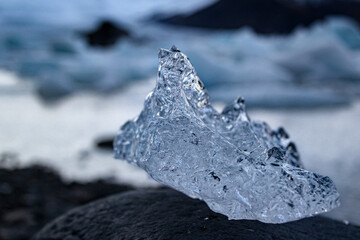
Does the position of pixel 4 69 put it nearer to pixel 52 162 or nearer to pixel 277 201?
pixel 52 162

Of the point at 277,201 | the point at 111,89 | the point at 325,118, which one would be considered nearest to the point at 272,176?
the point at 277,201

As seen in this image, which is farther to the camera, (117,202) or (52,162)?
(52,162)

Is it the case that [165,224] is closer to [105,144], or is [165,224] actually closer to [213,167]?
[213,167]

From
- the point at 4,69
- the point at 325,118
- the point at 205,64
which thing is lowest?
the point at 325,118

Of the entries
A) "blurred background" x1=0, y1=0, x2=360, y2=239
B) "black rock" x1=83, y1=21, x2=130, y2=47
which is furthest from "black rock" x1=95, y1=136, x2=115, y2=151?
"black rock" x1=83, y1=21, x2=130, y2=47

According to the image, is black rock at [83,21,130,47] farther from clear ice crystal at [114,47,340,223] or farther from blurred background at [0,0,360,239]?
clear ice crystal at [114,47,340,223]

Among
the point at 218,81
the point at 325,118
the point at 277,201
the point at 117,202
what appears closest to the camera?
the point at 277,201

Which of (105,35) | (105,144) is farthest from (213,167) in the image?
(105,35)
